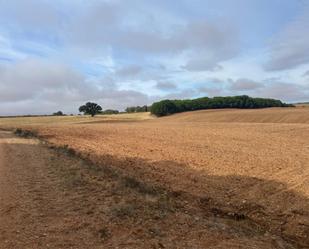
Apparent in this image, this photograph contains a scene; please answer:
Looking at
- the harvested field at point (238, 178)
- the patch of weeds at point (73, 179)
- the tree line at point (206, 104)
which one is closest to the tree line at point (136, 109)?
the tree line at point (206, 104)

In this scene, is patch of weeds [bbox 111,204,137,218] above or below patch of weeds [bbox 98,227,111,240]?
above

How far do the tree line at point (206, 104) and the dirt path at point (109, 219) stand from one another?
308ft

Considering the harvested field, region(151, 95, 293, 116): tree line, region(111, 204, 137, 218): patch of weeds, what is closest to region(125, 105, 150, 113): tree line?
region(151, 95, 293, 116): tree line

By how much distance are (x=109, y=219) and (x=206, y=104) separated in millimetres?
106509

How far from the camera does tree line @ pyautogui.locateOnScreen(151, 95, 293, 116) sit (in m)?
108

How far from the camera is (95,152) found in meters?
23.9

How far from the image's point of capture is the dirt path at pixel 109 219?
761 cm

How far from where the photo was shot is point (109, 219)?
348 inches

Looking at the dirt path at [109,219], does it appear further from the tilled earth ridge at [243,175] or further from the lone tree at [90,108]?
the lone tree at [90,108]

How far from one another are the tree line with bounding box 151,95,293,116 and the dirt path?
93947 mm

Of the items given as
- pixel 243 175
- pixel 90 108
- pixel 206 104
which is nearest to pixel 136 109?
pixel 90 108

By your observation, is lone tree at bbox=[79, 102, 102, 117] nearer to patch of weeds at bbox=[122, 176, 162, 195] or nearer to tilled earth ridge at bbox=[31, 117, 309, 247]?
tilled earth ridge at bbox=[31, 117, 309, 247]

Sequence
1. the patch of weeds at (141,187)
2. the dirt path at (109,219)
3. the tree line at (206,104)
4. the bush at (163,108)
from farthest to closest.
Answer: the tree line at (206,104), the bush at (163,108), the patch of weeds at (141,187), the dirt path at (109,219)

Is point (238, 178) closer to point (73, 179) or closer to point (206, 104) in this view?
point (73, 179)
